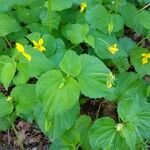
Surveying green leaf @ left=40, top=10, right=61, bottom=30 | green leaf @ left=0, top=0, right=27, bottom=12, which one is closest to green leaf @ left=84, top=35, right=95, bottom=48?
green leaf @ left=40, top=10, right=61, bottom=30

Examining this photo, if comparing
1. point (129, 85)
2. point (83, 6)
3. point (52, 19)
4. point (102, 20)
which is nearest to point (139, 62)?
point (129, 85)

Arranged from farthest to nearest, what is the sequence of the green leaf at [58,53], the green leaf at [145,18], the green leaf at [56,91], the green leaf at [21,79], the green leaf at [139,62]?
the green leaf at [139,62]
the green leaf at [145,18]
the green leaf at [58,53]
the green leaf at [21,79]
the green leaf at [56,91]

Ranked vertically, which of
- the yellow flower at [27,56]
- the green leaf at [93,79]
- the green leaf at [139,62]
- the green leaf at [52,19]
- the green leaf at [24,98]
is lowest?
the green leaf at [24,98]

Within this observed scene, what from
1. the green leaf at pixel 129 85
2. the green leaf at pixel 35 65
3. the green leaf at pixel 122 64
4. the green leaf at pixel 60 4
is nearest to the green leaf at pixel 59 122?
the green leaf at pixel 35 65

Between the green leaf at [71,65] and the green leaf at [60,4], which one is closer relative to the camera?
the green leaf at [71,65]

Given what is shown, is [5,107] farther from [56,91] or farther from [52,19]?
[52,19]

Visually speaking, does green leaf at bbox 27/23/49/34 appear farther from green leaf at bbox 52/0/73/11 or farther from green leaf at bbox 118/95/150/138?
green leaf at bbox 118/95/150/138

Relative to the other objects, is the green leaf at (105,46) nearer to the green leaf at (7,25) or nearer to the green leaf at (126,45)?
the green leaf at (126,45)
